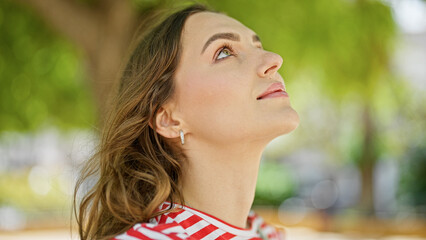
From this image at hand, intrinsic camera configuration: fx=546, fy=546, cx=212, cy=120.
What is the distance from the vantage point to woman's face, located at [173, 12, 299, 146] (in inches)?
63.1

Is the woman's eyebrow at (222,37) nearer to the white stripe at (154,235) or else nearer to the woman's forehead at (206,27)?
the woman's forehead at (206,27)

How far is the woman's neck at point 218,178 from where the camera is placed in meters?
1.69

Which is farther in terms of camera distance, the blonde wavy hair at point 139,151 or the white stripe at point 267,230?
the white stripe at point 267,230

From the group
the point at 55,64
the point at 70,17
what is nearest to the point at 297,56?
the point at 70,17

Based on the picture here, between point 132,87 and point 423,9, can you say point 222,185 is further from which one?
point 423,9

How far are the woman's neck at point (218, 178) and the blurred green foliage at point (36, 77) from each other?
3462 mm

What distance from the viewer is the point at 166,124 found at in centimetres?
174

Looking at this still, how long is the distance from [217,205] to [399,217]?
7.74 meters

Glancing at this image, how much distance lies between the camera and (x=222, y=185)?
1700 millimetres

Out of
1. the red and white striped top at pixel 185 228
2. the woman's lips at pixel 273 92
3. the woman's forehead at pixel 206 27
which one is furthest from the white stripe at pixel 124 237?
the woman's forehead at pixel 206 27

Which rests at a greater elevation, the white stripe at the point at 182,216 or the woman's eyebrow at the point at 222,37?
the woman's eyebrow at the point at 222,37

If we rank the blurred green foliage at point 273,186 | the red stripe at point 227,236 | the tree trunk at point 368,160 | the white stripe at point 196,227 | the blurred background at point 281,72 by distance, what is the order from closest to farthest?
1. the white stripe at point 196,227
2. the red stripe at point 227,236
3. the blurred background at point 281,72
4. the tree trunk at point 368,160
5. the blurred green foliage at point 273,186

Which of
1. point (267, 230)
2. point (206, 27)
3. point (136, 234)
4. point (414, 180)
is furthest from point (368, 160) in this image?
point (136, 234)

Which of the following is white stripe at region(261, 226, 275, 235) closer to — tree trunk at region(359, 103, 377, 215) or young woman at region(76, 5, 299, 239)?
young woman at region(76, 5, 299, 239)
